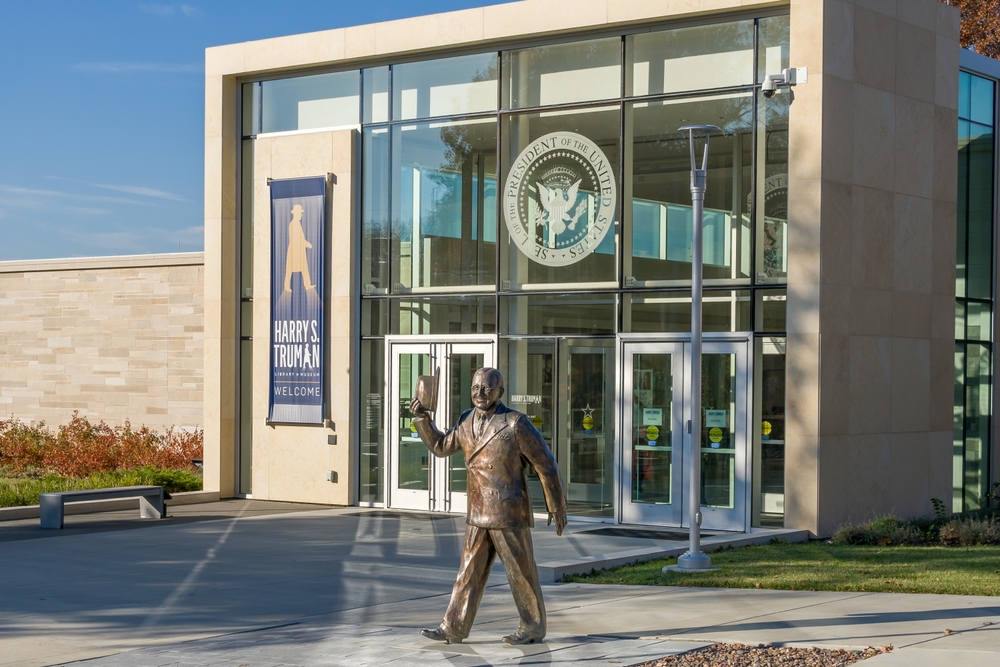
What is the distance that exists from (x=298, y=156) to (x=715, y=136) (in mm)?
7150

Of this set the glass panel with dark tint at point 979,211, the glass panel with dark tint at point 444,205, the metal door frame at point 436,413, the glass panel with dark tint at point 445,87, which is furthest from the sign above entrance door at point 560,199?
the glass panel with dark tint at point 979,211

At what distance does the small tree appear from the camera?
32469 mm

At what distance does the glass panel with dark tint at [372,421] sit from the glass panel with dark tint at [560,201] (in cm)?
274

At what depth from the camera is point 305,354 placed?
67.5 feet

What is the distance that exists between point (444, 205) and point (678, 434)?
526 cm

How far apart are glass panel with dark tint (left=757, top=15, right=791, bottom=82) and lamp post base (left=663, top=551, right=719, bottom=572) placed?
6.97 m

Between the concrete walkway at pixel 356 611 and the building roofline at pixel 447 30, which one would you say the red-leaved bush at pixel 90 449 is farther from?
the concrete walkway at pixel 356 611

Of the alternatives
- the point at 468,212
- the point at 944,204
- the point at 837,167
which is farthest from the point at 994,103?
the point at 468,212

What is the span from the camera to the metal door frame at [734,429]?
54.5ft

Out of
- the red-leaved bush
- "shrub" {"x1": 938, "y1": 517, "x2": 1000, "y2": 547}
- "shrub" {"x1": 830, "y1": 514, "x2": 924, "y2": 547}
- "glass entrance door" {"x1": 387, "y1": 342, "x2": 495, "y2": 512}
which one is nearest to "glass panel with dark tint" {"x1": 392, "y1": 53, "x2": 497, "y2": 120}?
"glass entrance door" {"x1": 387, "y1": 342, "x2": 495, "y2": 512}

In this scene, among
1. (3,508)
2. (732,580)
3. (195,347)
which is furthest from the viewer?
(195,347)

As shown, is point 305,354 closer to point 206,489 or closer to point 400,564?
point 206,489

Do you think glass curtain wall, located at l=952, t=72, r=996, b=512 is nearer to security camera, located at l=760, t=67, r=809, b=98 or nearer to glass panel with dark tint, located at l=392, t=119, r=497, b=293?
security camera, located at l=760, t=67, r=809, b=98

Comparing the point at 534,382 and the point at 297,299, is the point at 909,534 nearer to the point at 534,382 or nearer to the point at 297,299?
the point at 534,382
